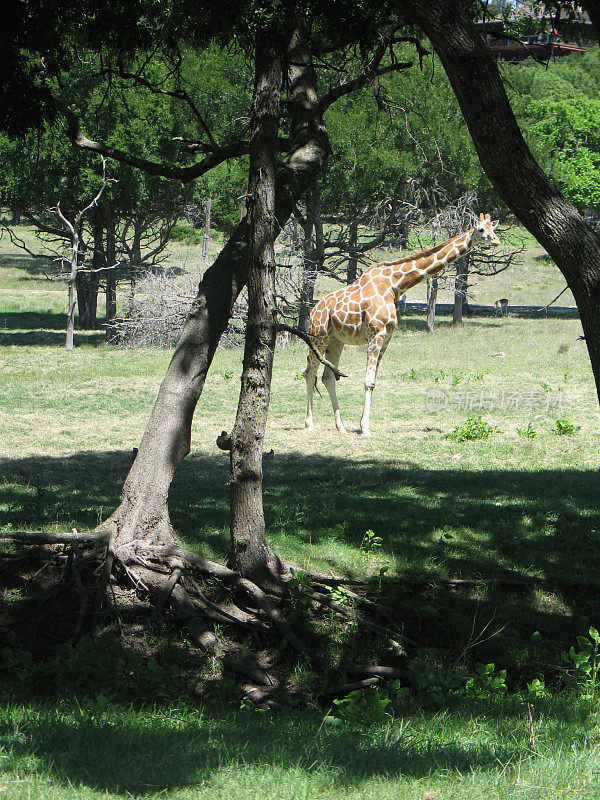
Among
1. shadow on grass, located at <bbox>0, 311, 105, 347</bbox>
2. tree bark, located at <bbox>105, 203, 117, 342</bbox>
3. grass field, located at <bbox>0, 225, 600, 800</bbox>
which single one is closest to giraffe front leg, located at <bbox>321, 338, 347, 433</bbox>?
grass field, located at <bbox>0, 225, 600, 800</bbox>

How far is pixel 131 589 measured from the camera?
6.17 m

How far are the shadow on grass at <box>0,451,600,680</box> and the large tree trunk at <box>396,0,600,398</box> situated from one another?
2374 millimetres

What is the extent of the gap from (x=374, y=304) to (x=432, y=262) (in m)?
1.32

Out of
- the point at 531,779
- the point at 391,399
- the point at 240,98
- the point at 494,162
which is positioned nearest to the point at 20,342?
the point at 240,98

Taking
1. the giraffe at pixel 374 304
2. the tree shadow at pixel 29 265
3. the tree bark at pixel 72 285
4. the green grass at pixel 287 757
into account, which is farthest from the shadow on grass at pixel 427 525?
the tree shadow at pixel 29 265

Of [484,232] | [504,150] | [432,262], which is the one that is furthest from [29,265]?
[504,150]

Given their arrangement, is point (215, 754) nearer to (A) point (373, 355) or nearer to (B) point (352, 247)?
(A) point (373, 355)

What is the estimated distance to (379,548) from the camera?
7.51 metres

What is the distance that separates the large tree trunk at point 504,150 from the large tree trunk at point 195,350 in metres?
2.31

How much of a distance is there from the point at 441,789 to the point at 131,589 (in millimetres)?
3323

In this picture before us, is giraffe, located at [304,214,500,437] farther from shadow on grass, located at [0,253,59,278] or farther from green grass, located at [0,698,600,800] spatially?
shadow on grass, located at [0,253,59,278]

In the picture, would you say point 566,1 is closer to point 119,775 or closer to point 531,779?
point 531,779

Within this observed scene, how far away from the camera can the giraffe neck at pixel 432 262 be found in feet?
47.5

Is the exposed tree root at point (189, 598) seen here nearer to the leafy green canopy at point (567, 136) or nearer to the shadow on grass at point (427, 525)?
the shadow on grass at point (427, 525)
